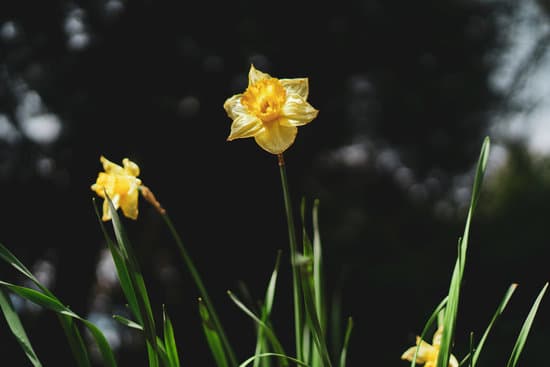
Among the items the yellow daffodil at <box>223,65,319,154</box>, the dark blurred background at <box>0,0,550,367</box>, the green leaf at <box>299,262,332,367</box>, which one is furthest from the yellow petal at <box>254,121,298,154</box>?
the dark blurred background at <box>0,0,550,367</box>

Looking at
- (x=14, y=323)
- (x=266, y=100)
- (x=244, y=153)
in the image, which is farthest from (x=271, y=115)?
(x=244, y=153)

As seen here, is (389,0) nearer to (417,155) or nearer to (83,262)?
(417,155)

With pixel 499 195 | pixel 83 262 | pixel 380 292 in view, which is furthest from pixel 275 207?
pixel 499 195

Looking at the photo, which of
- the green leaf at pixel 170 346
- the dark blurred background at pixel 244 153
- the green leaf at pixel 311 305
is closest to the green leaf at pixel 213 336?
the green leaf at pixel 170 346

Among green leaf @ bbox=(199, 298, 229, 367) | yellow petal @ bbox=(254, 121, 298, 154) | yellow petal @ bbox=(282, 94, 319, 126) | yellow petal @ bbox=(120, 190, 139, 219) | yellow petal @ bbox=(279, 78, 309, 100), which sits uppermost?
yellow petal @ bbox=(279, 78, 309, 100)

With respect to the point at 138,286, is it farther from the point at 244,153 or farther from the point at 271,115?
the point at 244,153

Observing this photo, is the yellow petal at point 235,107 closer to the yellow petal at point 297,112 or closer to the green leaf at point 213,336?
the yellow petal at point 297,112

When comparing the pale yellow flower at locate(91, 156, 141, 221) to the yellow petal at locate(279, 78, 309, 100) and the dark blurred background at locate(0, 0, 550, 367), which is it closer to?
the yellow petal at locate(279, 78, 309, 100)
